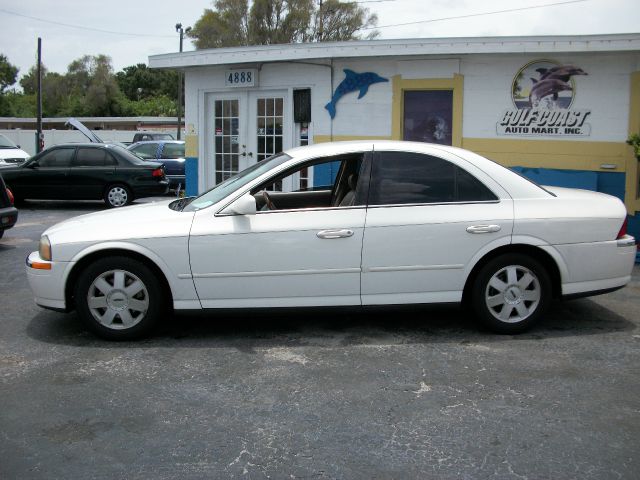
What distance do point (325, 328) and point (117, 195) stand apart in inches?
409

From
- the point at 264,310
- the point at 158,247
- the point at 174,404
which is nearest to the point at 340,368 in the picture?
the point at 264,310

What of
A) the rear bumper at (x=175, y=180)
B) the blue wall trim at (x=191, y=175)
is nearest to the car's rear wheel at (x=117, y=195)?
the blue wall trim at (x=191, y=175)

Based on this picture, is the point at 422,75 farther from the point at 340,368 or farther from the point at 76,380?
the point at 76,380

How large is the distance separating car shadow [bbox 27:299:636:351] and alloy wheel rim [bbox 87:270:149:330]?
194 millimetres

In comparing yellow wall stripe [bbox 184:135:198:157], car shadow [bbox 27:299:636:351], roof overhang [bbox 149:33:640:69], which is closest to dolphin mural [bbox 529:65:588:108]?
roof overhang [bbox 149:33:640:69]

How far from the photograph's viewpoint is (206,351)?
5.22 metres

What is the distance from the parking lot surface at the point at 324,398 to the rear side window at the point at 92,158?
9365mm

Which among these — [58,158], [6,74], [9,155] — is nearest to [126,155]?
[58,158]

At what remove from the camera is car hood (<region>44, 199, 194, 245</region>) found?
5.30m

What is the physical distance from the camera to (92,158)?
1518cm

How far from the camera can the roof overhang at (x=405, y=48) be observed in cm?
895

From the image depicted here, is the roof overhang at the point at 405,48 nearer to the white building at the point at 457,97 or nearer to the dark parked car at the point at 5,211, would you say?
the white building at the point at 457,97

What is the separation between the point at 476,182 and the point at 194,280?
2346 millimetres

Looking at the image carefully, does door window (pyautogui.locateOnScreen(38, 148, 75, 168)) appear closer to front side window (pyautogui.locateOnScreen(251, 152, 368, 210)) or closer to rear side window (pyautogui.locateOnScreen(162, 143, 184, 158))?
rear side window (pyautogui.locateOnScreen(162, 143, 184, 158))
